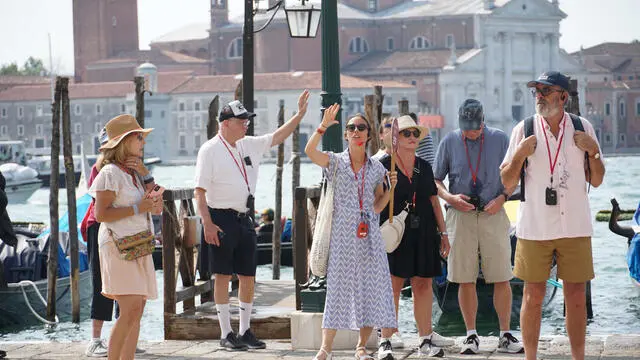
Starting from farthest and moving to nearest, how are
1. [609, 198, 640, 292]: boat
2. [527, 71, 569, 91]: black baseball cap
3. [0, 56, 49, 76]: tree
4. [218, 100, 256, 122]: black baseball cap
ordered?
1. [0, 56, 49, 76]: tree
2. [609, 198, 640, 292]: boat
3. [218, 100, 256, 122]: black baseball cap
4. [527, 71, 569, 91]: black baseball cap

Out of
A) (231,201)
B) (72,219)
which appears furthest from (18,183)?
(231,201)

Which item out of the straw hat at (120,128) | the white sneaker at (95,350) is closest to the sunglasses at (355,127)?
the straw hat at (120,128)

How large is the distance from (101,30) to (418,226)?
7312cm

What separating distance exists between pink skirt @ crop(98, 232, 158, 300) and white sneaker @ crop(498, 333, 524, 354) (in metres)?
1.58

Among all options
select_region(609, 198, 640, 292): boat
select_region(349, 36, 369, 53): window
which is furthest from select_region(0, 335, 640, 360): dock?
select_region(349, 36, 369, 53): window

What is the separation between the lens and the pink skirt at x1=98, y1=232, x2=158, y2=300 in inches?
173

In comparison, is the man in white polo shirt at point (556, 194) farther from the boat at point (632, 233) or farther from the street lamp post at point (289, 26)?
the street lamp post at point (289, 26)

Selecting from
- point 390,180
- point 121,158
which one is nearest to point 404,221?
point 390,180

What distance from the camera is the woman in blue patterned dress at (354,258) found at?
4887 mm

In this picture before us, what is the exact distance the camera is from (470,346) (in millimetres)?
5188

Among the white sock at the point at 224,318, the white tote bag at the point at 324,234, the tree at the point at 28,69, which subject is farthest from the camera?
the tree at the point at 28,69

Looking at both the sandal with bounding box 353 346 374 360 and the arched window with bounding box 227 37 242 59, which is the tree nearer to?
the arched window with bounding box 227 37 242 59

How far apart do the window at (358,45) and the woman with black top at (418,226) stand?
73147mm

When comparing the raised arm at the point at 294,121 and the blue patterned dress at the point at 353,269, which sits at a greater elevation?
the raised arm at the point at 294,121
